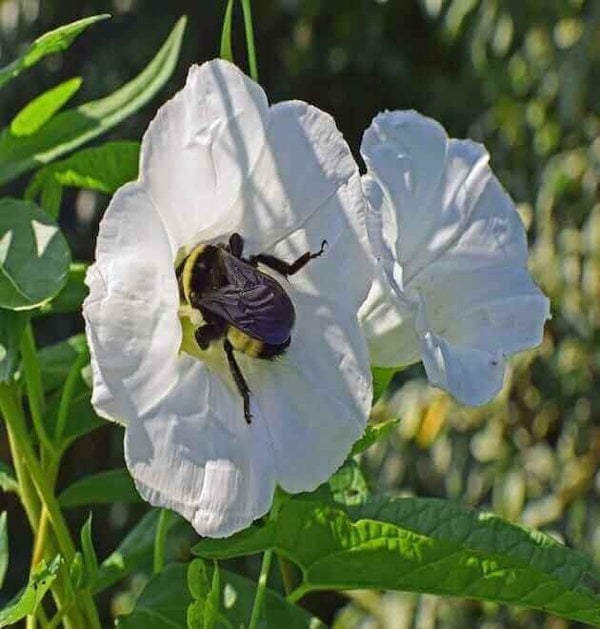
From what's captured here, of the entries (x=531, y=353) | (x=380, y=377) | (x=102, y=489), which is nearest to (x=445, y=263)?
(x=380, y=377)

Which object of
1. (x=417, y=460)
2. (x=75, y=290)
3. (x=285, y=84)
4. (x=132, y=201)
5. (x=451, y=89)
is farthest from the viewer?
(x=285, y=84)

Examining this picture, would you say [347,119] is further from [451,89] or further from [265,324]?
[265,324]

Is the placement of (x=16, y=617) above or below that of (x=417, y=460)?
above

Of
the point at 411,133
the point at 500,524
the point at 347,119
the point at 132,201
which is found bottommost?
the point at 347,119

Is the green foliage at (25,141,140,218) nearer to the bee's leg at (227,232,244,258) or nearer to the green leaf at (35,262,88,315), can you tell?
the green leaf at (35,262,88,315)

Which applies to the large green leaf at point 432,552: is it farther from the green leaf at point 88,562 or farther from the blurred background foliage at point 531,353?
the blurred background foliage at point 531,353

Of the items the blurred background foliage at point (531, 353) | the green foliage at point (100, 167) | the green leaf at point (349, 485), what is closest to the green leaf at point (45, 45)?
the green foliage at point (100, 167)

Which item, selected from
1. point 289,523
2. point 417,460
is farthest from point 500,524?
point 417,460
